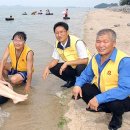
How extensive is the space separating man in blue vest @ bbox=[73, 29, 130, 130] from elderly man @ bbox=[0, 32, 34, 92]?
66.6 inches

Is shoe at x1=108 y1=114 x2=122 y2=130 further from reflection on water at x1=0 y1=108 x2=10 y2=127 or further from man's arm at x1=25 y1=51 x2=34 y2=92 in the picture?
man's arm at x1=25 y1=51 x2=34 y2=92

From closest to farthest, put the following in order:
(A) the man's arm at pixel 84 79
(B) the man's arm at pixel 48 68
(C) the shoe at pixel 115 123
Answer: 1. (C) the shoe at pixel 115 123
2. (A) the man's arm at pixel 84 79
3. (B) the man's arm at pixel 48 68

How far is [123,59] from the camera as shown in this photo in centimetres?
384

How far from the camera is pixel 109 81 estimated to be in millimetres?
4016

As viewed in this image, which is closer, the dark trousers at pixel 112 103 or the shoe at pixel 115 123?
the dark trousers at pixel 112 103

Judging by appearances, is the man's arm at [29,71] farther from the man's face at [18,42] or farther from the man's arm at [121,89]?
the man's arm at [121,89]

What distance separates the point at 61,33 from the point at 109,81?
5.23ft

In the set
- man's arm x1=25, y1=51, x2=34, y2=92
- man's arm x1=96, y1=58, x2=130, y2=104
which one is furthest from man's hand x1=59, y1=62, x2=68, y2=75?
man's arm x1=96, y1=58, x2=130, y2=104

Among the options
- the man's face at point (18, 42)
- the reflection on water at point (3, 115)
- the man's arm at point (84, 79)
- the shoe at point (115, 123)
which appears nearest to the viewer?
the shoe at point (115, 123)

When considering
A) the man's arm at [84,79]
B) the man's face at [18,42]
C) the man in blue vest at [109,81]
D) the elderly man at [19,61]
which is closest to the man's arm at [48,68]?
the elderly man at [19,61]

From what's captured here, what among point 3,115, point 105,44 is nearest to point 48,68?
point 3,115

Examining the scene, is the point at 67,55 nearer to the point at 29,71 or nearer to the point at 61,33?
the point at 61,33

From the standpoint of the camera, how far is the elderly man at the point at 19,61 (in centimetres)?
564

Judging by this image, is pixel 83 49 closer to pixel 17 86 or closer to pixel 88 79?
pixel 88 79
